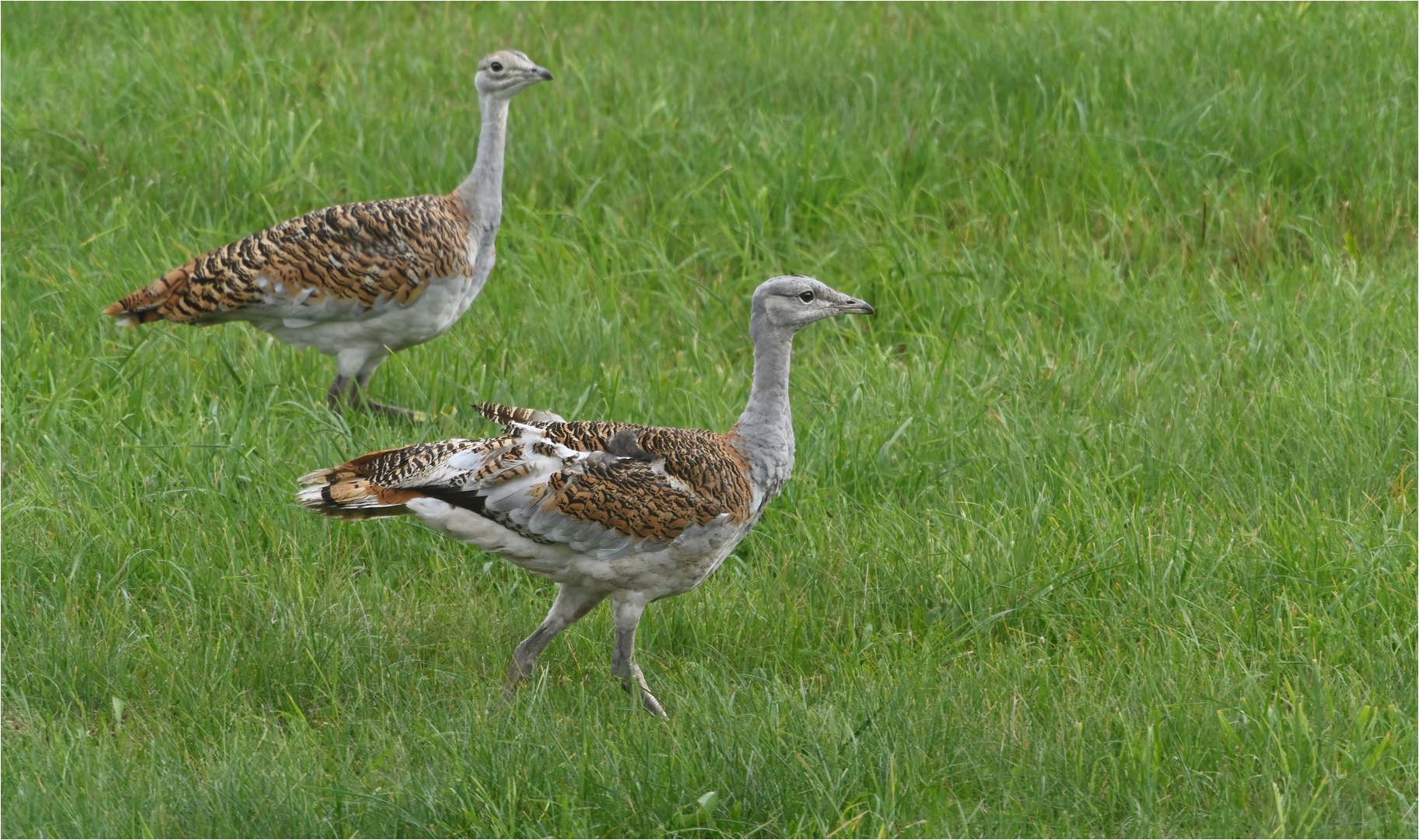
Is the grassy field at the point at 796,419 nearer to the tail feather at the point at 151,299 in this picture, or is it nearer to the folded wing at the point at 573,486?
the tail feather at the point at 151,299

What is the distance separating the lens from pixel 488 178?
6926 millimetres

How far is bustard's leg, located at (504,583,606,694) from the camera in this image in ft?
15.9

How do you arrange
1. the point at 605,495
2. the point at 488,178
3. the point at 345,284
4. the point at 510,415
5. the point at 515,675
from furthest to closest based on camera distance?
the point at 488,178 → the point at 345,284 → the point at 510,415 → the point at 515,675 → the point at 605,495

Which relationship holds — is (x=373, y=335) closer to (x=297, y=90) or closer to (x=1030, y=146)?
(x=297, y=90)

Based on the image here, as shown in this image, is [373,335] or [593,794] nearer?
[593,794]

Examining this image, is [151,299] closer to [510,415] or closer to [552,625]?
[510,415]

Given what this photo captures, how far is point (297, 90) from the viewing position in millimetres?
8969

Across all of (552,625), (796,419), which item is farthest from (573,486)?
(796,419)

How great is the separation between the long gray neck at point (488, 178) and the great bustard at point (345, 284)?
0.11 m

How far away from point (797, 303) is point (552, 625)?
130cm

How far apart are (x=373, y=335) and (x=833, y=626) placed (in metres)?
2.56

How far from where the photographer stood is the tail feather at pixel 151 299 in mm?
6500

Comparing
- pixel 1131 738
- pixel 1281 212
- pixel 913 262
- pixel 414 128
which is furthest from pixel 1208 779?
pixel 414 128

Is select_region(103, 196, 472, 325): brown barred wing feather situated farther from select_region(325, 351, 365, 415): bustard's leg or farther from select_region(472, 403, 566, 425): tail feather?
select_region(472, 403, 566, 425): tail feather
